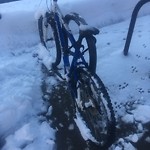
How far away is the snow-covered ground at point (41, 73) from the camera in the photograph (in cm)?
399

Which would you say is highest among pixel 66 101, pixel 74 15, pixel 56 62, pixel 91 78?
pixel 74 15

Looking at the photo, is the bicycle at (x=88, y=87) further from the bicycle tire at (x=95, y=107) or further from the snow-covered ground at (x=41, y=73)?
the snow-covered ground at (x=41, y=73)

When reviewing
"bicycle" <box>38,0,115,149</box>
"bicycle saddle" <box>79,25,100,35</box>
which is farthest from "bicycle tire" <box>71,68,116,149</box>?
"bicycle saddle" <box>79,25,100,35</box>

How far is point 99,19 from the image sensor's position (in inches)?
266

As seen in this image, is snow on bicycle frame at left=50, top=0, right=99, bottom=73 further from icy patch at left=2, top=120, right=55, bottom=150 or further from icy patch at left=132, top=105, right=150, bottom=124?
icy patch at left=132, top=105, right=150, bottom=124

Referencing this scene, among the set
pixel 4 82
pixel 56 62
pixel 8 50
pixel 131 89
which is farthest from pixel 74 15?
pixel 8 50

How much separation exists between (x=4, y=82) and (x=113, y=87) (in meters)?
1.90

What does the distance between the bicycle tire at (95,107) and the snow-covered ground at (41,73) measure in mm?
320

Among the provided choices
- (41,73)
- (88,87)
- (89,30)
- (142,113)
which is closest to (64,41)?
(89,30)

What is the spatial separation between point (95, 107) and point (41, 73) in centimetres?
211

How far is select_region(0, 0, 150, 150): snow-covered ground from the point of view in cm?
399

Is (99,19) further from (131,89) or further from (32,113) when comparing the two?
(32,113)

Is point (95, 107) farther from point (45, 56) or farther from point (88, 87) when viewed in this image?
point (45, 56)

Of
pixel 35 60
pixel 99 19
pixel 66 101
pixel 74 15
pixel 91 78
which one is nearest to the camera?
pixel 91 78
